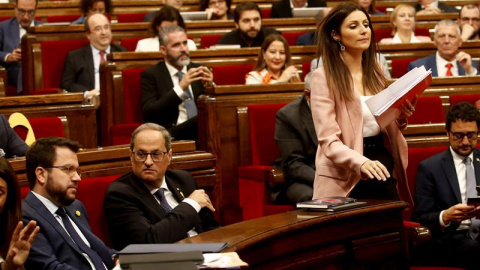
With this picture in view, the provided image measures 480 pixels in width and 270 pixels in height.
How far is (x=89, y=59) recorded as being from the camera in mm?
4133

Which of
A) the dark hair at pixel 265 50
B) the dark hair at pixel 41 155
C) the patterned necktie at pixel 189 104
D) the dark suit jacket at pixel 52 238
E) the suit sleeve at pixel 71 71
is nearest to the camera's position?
the dark suit jacket at pixel 52 238

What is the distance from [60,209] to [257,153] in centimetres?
126

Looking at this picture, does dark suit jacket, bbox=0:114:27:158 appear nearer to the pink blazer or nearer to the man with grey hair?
the pink blazer

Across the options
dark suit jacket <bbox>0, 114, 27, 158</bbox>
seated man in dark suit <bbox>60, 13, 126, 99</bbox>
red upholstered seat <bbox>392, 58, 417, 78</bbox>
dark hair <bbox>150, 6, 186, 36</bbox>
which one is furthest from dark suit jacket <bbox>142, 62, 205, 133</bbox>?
dark suit jacket <bbox>0, 114, 27, 158</bbox>

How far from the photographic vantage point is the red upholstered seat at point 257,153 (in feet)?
10.1

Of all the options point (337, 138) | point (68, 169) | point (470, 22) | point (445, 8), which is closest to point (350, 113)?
point (337, 138)

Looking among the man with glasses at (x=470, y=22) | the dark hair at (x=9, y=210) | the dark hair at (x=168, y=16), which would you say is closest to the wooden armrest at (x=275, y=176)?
the dark hair at (x=9, y=210)

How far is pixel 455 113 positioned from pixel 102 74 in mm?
1665

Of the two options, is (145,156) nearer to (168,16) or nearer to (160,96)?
(160,96)

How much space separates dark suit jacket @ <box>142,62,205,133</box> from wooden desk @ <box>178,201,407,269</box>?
1.66 m

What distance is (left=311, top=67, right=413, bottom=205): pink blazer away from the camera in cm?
211

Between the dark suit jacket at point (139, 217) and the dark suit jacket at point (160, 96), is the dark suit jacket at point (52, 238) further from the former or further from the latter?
the dark suit jacket at point (160, 96)

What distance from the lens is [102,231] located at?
2.24 m

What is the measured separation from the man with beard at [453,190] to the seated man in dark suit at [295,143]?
0.39m
